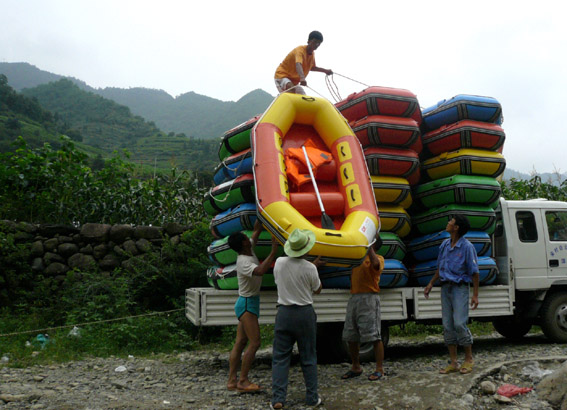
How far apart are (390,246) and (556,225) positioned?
9.58 feet

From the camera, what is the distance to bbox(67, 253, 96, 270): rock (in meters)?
9.73

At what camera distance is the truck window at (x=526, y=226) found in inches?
275

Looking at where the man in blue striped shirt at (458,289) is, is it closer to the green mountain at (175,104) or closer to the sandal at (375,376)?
the sandal at (375,376)

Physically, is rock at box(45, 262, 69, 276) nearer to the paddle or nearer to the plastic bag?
the paddle

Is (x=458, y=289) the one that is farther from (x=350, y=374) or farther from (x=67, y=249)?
(x=67, y=249)

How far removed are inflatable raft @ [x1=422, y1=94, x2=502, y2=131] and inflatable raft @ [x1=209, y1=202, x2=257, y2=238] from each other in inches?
122

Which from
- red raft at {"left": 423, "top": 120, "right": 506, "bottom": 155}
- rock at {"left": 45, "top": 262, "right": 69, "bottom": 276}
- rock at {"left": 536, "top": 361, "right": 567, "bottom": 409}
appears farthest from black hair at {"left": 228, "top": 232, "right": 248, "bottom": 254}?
rock at {"left": 45, "top": 262, "right": 69, "bottom": 276}

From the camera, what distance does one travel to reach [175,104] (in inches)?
4978

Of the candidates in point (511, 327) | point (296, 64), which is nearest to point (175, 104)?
point (296, 64)

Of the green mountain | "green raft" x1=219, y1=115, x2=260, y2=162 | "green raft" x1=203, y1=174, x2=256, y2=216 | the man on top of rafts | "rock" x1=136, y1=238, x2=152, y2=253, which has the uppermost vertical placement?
the green mountain

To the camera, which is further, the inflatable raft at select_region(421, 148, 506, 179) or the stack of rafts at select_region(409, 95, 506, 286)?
the inflatable raft at select_region(421, 148, 506, 179)

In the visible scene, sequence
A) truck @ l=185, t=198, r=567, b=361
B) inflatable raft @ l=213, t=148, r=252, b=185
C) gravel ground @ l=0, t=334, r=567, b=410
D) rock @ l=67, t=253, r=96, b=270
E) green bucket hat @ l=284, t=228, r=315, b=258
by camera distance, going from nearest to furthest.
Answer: green bucket hat @ l=284, t=228, r=315, b=258 → gravel ground @ l=0, t=334, r=567, b=410 → inflatable raft @ l=213, t=148, r=252, b=185 → truck @ l=185, t=198, r=567, b=361 → rock @ l=67, t=253, r=96, b=270

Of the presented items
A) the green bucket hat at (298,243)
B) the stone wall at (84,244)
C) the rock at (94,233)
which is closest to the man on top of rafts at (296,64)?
the green bucket hat at (298,243)

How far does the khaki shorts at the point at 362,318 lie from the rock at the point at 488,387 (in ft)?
3.54
